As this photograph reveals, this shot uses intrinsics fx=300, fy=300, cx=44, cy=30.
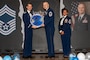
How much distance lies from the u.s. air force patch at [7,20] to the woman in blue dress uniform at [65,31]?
119 centimetres

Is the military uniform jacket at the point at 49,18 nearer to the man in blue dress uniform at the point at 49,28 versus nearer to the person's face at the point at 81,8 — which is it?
the man in blue dress uniform at the point at 49,28

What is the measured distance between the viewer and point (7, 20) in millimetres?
7020

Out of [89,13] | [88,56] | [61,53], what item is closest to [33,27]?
[61,53]

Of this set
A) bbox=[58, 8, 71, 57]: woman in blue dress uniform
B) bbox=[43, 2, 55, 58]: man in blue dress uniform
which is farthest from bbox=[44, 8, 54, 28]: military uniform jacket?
bbox=[58, 8, 71, 57]: woman in blue dress uniform

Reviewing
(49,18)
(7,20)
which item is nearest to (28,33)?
(49,18)

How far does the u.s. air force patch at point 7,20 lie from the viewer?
22.9 ft

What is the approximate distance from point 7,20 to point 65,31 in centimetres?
147

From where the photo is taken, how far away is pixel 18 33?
23.0 ft

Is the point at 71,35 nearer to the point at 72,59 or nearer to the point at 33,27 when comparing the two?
the point at 33,27

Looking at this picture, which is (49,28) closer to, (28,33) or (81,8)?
(28,33)

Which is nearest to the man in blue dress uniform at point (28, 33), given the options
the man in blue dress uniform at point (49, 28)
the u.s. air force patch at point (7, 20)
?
the man in blue dress uniform at point (49, 28)

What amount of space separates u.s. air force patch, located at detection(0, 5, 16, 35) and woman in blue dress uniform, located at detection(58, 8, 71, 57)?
3.90ft

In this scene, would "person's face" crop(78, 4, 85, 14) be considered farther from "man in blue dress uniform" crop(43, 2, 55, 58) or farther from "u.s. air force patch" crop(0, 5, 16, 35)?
"u.s. air force patch" crop(0, 5, 16, 35)

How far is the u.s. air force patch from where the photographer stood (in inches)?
275
